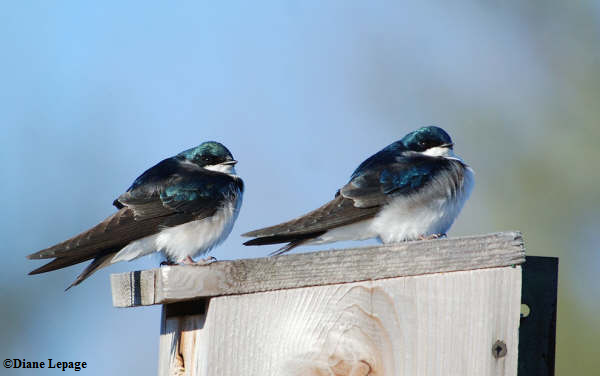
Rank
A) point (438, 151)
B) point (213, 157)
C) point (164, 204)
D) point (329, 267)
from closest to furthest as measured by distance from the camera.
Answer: point (329, 267) < point (164, 204) < point (438, 151) < point (213, 157)

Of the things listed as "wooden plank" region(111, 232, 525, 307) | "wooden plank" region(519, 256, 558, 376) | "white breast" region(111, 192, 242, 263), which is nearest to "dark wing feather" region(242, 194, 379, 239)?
"white breast" region(111, 192, 242, 263)

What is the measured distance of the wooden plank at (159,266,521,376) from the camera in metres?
2.58

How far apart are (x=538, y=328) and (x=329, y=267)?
65cm

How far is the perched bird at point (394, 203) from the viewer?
3.50 m

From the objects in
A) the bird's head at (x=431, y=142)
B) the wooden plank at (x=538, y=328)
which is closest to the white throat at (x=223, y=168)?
the bird's head at (x=431, y=142)

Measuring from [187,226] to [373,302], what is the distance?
1175 mm

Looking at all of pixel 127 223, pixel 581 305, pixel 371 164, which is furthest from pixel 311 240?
pixel 581 305

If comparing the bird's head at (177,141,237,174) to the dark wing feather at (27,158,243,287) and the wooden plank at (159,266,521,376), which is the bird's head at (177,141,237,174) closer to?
the dark wing feather at (27,158,243,287)

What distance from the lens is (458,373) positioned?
2.56 m

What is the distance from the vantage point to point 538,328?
288 cm

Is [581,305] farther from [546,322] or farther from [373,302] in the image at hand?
[373,302]

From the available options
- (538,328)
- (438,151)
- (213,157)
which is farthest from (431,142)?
(538,328)

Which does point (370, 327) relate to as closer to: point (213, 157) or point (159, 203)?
point (159, 203)

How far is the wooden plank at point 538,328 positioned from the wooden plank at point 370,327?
1.05 ft
